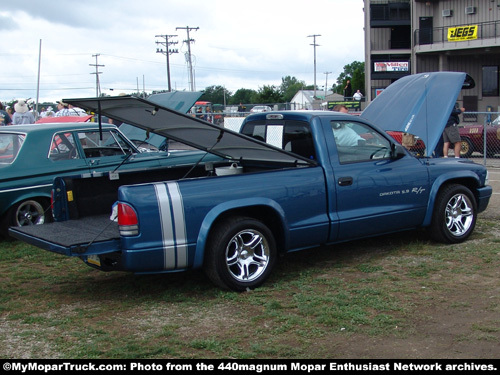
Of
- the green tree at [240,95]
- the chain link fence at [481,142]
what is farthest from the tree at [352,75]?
the chain link fence at [481,142]

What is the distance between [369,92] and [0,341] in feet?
133

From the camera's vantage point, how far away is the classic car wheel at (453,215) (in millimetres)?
7191

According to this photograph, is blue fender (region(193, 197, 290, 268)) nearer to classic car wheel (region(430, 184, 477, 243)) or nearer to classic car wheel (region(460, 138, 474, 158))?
classic car wheel (region(430, 184, 477, 243))

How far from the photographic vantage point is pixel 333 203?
20.6 feet

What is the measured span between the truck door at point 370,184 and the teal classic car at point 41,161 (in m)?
2.66

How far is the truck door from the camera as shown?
6.38 m

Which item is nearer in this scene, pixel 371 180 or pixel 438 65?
pixel 371 180

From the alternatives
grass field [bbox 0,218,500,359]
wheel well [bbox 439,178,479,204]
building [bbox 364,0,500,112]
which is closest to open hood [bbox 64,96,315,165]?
grass field [bbox 0,218,500,359]

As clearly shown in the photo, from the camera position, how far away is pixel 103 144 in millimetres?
9344

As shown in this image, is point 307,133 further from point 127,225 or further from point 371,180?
point 127,225

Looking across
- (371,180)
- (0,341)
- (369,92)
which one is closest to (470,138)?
(371,180)

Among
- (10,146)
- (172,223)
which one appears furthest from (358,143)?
(10,146)

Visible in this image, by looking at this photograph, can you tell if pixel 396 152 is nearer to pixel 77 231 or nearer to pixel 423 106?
pixel 423 106

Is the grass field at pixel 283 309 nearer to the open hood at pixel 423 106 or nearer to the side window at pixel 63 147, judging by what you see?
the open hood at pixel 423 106
